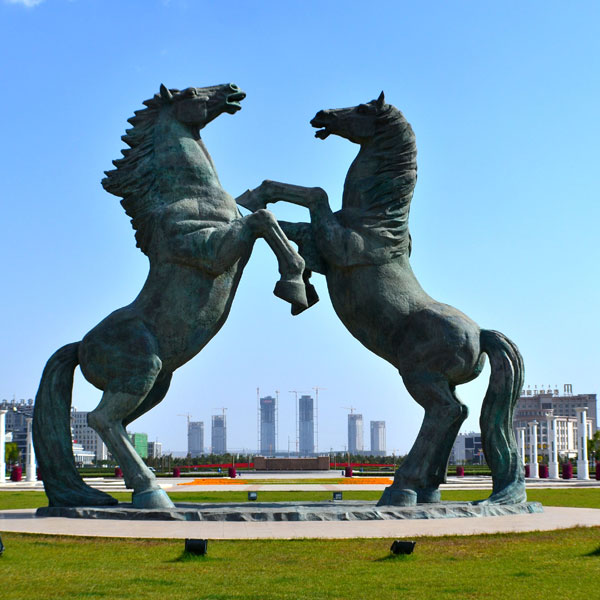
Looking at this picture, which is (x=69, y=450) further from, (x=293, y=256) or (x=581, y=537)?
(x=581, y=537)

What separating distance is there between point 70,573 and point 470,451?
114223 millimetres

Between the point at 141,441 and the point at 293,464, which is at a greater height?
the point at 293,464

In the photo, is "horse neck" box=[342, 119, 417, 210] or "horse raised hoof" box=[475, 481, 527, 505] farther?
"horse neck" box=[342, 119, 417, 210]

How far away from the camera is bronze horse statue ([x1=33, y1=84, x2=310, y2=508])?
29.8 ft

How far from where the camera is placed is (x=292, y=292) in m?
9.00

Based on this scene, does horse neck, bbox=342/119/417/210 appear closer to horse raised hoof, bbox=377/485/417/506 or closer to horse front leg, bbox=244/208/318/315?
horse front leg, bbox=244/208/318/315

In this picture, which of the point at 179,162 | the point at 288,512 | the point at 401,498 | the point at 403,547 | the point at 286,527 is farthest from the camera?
the point at 179,162

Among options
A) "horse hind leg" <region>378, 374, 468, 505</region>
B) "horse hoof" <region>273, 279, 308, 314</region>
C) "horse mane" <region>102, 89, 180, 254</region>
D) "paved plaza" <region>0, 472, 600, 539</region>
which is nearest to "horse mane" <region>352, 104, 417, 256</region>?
"horse hoof" <region>273, 279, 308, 314</region>

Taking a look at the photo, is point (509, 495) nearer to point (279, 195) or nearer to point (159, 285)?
point (279, 195)

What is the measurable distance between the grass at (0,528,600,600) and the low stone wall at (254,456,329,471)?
32.6 metres

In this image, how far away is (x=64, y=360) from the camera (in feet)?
31.8

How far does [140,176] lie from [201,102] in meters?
1.10

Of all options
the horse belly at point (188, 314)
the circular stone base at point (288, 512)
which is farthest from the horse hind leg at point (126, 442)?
the horse belly at point (188, 314)

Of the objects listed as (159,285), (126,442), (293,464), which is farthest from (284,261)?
(293,464)
